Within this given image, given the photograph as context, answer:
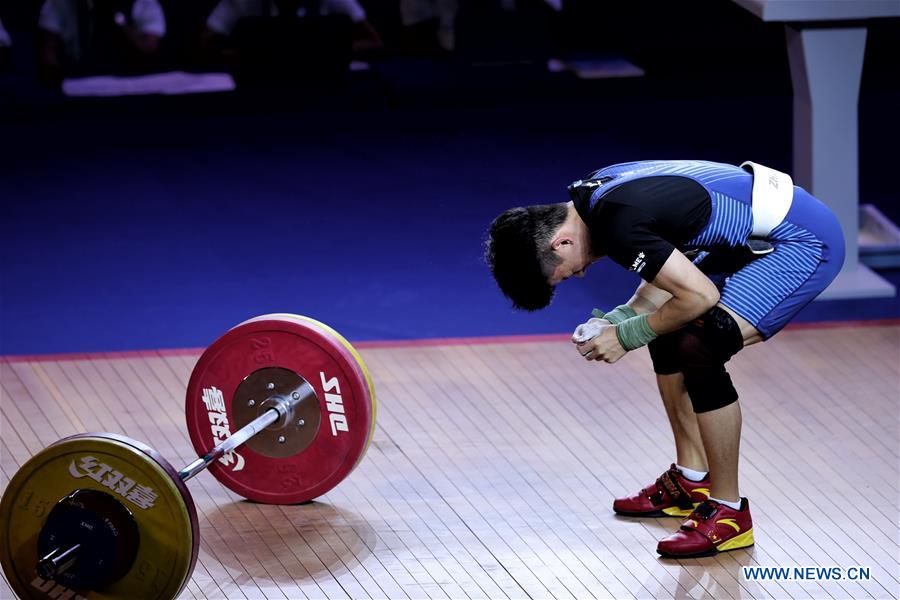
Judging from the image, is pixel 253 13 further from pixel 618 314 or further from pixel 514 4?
pixel 618 314

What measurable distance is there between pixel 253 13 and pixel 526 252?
5.78m

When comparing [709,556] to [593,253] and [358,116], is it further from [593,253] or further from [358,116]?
[358,116]

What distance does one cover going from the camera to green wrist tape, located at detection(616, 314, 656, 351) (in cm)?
350

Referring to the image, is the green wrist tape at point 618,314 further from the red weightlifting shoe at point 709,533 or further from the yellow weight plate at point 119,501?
the yellow weight plate at point 119,501

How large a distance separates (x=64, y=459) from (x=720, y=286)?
170 cm

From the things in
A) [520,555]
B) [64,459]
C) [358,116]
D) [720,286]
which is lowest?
[358,116]

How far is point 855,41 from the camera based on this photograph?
559 centimetres

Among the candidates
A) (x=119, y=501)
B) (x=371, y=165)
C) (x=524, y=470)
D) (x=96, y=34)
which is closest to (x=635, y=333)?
(x=524, y=470)

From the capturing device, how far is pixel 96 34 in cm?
887

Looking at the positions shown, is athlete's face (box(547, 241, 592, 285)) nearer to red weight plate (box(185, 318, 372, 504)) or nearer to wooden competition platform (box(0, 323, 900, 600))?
red weight plate (box(185, 318, 372, 504))

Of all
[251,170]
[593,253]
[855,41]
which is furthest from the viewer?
[251,170]

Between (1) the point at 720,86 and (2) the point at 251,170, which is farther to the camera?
(1) the point at 720,86

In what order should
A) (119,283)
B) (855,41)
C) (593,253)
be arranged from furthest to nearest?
1. (119,283)
2. (855,41)
3. (593,253)

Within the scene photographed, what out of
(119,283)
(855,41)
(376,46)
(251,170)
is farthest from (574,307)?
(376,46)
